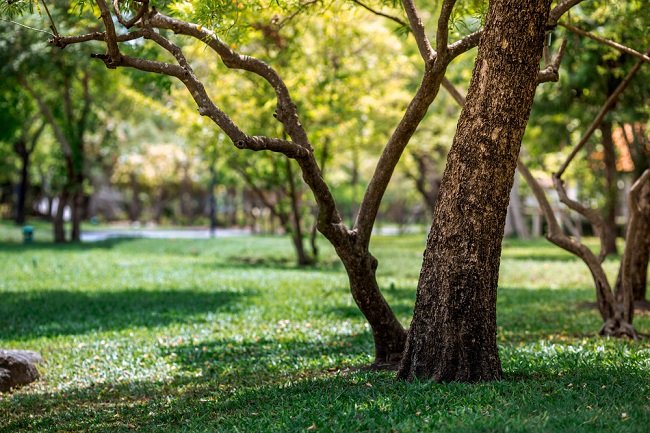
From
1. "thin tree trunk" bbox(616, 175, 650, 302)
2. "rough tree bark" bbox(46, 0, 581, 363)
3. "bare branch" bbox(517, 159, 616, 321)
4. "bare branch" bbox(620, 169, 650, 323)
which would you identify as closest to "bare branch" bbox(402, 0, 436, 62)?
"rough tree bark" bbox(46, 0, 581, 363)

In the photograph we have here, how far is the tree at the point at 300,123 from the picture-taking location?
5469 mm

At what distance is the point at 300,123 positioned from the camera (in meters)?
6.47

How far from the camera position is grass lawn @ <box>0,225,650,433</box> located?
4840 millimetres

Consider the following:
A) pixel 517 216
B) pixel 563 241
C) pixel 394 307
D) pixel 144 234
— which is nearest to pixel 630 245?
pixel 563 241

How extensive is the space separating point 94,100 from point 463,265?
24.1m

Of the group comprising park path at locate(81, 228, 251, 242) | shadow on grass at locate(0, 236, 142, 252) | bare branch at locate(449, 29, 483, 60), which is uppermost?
bare branch at locate(449, 29, 483, 60)

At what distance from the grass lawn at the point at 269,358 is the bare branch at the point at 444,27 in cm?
272

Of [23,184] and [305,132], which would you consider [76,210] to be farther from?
[305,132]

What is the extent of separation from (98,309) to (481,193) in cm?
776

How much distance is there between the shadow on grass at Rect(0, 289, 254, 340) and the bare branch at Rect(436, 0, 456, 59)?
6055mm

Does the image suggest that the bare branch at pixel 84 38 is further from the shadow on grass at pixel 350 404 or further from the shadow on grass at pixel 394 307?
the shadow on grass at pixel 394 307

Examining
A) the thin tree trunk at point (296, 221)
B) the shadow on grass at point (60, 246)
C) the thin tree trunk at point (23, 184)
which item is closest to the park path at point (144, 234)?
the shadow on grass at point (60, 246)

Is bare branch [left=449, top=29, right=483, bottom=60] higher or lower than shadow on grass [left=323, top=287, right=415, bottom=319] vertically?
higher

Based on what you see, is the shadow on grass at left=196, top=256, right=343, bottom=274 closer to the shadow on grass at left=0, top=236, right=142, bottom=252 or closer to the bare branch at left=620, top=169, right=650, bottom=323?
the shadow on grass at left=0, top=236, right=142, bottom=252
